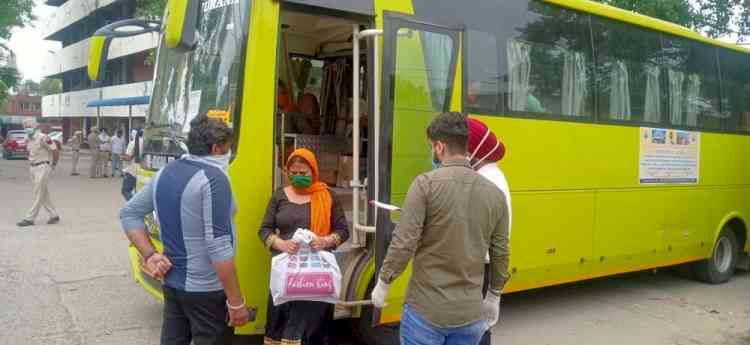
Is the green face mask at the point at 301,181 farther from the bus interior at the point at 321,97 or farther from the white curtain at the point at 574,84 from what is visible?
the white curtain at the point at 574,84

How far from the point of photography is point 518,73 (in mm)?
5918

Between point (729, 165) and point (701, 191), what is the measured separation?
88 cm

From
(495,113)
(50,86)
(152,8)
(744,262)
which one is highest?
(50,86)

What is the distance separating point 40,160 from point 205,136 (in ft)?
29.1

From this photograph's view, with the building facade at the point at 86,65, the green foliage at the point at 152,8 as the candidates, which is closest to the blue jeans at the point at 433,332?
the green foliage at the point at 152,8

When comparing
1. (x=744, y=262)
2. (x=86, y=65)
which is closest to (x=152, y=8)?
(x=744, y=262)

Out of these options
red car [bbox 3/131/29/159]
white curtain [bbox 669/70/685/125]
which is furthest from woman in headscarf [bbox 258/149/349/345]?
red car [bbox 3/131/29/159]

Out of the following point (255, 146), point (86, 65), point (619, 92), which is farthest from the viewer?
point (86, 65)

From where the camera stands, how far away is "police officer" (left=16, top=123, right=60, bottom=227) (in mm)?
10492

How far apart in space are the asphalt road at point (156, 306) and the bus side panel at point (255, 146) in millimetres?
1363

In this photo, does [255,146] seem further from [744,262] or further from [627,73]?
[744,262]

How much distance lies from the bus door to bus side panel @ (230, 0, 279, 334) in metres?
0.83

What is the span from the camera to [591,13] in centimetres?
652

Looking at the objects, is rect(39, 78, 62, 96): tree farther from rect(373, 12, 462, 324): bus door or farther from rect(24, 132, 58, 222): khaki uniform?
rect(373, 12, 462, 324): bus door
